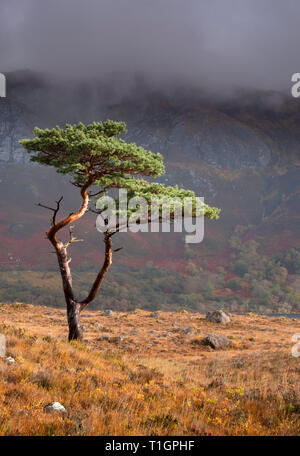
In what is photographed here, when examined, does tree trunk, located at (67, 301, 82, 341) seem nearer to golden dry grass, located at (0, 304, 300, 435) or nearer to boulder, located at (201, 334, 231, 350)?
golden dry grass, located at (0, 304, 300, 435)

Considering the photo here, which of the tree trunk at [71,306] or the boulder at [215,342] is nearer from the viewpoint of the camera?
the tree trunk at [71,306]

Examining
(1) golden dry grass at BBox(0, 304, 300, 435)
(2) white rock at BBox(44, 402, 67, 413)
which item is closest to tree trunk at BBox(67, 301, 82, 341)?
(1) golden dry grass at BBox(0, 304, 300, 435)

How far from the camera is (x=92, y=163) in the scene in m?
15.8

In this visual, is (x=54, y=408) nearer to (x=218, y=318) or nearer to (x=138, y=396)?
(x=138, y=396)

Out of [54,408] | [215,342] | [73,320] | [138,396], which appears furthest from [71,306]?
[54,408]

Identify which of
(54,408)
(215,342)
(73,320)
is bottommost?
(215,342)

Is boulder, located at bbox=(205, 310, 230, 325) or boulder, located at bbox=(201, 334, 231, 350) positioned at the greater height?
boulder, located at bbox=(201, 334, 231, 350)

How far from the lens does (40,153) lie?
16.0m

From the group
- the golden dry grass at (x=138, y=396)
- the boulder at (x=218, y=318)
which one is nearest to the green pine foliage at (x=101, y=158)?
the golden dry grass at (x=138, y=396)

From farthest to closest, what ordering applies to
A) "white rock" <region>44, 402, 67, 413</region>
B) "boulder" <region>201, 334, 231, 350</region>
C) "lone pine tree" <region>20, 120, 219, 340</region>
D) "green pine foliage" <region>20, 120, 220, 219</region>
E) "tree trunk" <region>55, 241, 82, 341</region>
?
"boulder" <region>201, 334, 231, 350</region>
"tree trunk" <region>55, 241, 82, 341</region>
"lone pine tree" <region>20, 120, 219, 340</region>
"green pine foliage" <region>20, 120, 220, 219</region>
"white rock" <region>44, 402, 67, 413</region>

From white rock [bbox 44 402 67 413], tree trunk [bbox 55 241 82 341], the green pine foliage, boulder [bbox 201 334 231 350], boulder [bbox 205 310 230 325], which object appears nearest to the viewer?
white rock [bbox 44 402 67 413]

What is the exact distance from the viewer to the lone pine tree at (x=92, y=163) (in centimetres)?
1459

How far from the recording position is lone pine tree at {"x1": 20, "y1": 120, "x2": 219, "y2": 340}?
47.9 feet

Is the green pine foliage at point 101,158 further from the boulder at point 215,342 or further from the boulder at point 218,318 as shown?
the boulder at point 218,318
